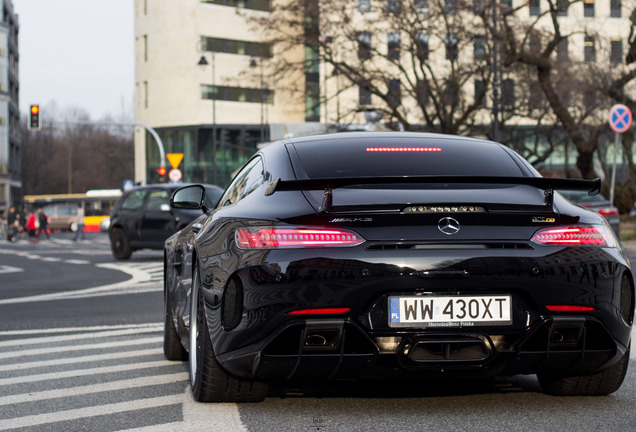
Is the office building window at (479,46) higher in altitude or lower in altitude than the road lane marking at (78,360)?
higher

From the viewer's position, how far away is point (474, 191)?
529 cm

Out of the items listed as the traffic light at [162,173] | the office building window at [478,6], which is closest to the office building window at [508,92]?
the office building window at [478,6]

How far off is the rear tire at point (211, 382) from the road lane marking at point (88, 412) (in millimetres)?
197

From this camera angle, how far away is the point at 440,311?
4.98m

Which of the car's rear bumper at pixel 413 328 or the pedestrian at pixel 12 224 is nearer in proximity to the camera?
the car's rear bumper at pixel 413 328

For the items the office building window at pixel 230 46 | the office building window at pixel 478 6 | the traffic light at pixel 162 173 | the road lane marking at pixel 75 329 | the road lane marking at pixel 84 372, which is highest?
the office building window at pixel 230 46

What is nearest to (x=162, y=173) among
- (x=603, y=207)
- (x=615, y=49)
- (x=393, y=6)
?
(x=393, y=6)

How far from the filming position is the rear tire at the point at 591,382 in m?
5.64

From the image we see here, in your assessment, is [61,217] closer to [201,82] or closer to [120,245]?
[201,82]

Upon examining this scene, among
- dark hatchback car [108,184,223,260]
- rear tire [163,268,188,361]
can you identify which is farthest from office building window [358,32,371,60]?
rear tire [163,268,188,361]

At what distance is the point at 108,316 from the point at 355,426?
688 cm

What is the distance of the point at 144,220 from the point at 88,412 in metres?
19.4

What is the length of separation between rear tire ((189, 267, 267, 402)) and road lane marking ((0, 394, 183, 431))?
0.20m

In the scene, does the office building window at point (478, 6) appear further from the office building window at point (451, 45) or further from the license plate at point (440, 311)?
the license plate at point (440, 311)
